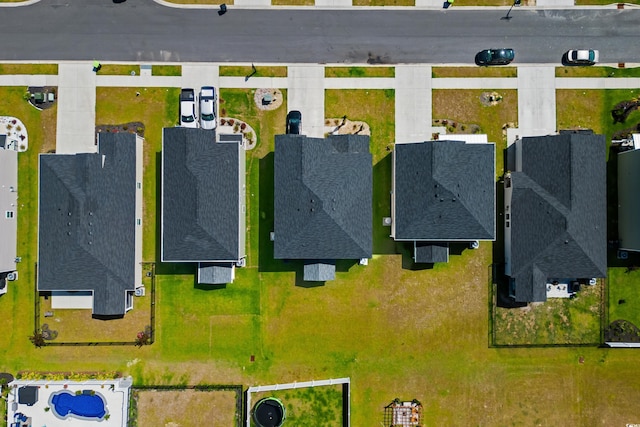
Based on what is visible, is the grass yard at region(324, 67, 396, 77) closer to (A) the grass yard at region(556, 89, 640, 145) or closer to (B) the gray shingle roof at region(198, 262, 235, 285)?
(A) the grass yard at region(556, 89, 640, 145)

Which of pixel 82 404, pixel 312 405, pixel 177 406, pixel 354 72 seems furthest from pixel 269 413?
pixel 354 72

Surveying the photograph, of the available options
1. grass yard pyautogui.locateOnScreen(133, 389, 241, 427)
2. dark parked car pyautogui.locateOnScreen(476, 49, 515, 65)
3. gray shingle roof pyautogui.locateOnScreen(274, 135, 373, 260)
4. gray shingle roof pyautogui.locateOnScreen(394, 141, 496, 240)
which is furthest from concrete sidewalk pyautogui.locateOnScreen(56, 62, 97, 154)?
dark parked car pyautogui.locateOnScreen(476, 49, 515, 65)

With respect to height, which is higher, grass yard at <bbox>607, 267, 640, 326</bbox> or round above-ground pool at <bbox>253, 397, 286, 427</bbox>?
grass yard at <bbox>607, 267, 640, 326</bbox>

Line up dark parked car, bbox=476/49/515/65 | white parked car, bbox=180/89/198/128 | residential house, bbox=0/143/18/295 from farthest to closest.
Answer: dark parked car, bbox=476/49/515/65, white parked car, bbox=180/89/198/128, residential house, bbox=0/143/18/295

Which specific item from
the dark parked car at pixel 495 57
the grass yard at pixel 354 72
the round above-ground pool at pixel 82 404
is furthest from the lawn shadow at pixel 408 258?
the round above-ground pool at pixel 82 404

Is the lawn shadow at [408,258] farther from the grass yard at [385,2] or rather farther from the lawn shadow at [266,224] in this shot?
the grass yard at [385,2]

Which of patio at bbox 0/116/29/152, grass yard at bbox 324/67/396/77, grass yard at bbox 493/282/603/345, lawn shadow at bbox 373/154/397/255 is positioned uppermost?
grass yard at bbox 324/67/396/77

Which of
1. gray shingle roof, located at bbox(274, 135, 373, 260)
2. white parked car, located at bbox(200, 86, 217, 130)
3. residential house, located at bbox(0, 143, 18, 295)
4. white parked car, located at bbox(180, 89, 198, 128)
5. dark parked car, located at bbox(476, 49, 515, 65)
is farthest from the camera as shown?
dark parked car, located at bbox(476, 49, 515, 65)
